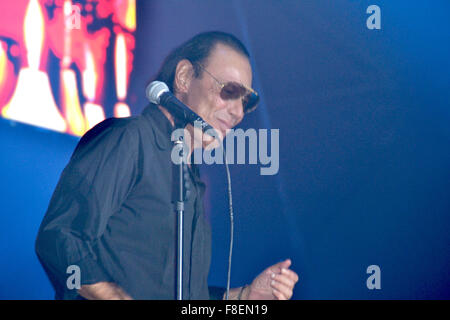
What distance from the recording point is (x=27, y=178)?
72.8 inches

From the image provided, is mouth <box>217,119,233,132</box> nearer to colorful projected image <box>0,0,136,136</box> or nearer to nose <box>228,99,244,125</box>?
nose <box>228,99,244,125</box>

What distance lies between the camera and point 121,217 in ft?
5.16

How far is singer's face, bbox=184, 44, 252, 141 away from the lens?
1907 mm

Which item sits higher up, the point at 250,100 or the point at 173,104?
the point at 250,100

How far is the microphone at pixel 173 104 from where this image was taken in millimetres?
1312

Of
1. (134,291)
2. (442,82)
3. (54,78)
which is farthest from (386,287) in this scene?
(54,78)

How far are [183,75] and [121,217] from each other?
0.72m

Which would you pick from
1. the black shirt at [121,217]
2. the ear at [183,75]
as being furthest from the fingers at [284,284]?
the ear at [183,75]

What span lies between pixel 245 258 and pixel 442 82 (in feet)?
4.60

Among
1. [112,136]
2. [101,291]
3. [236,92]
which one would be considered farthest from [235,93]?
[101,291]

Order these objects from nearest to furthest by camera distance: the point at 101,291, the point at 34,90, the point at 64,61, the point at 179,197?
the point at 179,197
the point at 101,291
the point at 34,90
the point at 64,61

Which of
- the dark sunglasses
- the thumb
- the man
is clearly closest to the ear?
the man

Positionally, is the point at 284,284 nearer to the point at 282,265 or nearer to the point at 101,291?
the point at 282,265

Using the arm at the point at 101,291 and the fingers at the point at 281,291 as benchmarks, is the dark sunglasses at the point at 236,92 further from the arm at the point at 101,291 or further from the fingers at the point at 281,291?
the arm at the point at 101,291
